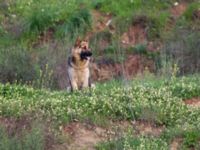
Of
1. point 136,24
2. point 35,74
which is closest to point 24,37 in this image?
point 136,24

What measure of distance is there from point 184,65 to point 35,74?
402 centimetres

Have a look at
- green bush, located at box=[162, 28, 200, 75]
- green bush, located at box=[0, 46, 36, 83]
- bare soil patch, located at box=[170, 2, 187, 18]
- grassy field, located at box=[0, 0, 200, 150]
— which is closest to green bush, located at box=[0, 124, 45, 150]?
grassy field, located at box=[0, 0, 200, 150]

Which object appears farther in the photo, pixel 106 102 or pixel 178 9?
pixel 178 9

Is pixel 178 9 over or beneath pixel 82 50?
beneath

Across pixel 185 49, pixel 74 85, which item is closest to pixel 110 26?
pixel 185 49

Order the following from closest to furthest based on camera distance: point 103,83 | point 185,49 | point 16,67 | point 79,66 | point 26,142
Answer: point 26,142
point 79,66
point 103,83
point 16,67
point 185,49

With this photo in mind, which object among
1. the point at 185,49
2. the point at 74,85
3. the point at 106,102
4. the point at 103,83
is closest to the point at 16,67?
the point at 103,83

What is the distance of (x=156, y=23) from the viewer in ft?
79.9

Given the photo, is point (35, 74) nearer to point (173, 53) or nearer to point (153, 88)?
point (173, 53)

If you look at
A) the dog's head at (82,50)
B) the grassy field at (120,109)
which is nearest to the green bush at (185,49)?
the dog's head at (82,50)

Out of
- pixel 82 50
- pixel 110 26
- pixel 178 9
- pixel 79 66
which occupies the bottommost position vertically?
pixel 110 26

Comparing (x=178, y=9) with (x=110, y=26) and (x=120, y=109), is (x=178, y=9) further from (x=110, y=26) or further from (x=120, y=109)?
(x=120, y=109)

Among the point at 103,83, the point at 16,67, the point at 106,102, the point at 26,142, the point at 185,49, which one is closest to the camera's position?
the point at 26,142

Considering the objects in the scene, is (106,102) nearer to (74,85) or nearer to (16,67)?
(74,85)
